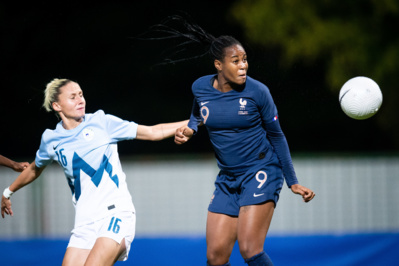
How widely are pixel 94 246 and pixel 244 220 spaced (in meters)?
1.16

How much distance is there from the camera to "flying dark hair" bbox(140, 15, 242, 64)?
530 cm

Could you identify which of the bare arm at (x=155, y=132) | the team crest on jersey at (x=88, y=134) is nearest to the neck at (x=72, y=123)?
the team crest on jersey at (x=88, y=134)

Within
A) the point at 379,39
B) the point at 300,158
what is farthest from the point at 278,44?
the point at 300,158

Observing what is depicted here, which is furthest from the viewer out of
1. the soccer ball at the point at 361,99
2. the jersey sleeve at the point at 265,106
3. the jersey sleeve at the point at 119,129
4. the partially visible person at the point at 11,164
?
the partially visible person at the point at 11,164

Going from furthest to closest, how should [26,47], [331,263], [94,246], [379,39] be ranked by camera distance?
[26,47]
[379,39]
[331,263]
[94,246]

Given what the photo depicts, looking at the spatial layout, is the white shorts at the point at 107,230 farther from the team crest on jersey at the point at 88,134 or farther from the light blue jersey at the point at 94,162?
the team crest on jersey at the point at 88,134

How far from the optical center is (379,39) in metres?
11.7

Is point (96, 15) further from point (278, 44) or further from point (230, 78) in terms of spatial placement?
point (230, 78)

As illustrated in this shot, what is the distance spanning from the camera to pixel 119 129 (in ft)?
17.7

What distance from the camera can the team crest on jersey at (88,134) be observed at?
535cm

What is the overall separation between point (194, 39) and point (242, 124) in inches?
39.2

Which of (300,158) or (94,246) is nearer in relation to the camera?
(94,246)

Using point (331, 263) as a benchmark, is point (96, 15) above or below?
above

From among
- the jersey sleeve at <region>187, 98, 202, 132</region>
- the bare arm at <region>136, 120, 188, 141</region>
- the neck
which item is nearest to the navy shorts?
the jersey sleeve at <region>187, 98, 202, 132</region>
